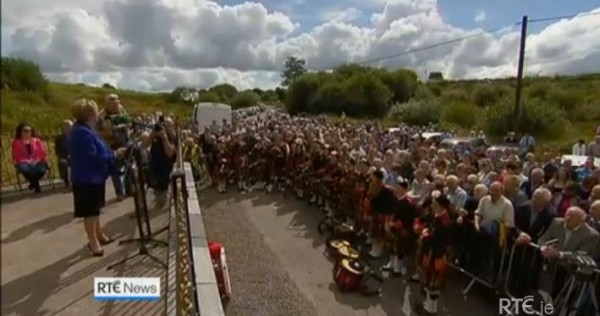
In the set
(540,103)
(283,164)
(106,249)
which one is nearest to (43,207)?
(106,249)

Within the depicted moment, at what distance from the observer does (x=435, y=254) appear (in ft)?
18.3

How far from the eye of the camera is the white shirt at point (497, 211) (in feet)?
18.3

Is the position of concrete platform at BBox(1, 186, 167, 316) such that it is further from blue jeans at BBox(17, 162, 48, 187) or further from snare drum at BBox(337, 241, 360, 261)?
snare drum at BBox(337, 241, 360, 261)

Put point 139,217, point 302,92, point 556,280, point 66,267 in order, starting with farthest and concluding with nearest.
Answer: point 302,92 < point 139,217 < point 556,280 < point 66,267

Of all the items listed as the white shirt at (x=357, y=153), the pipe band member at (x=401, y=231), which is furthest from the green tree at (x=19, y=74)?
the white shirt at (x=357, y=153)

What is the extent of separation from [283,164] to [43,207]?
586 cm

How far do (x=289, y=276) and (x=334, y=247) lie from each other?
912mm

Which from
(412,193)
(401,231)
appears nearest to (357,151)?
(412,193)

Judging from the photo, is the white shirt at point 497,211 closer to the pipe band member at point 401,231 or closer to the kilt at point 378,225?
the pipe band member at point 401,231

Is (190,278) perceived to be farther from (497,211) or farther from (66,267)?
(497,211)

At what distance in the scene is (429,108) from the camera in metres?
35.1

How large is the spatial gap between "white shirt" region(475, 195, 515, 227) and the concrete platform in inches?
146

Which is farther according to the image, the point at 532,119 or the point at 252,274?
the point at 532,119

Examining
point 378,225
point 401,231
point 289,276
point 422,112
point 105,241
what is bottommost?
point 422,112
